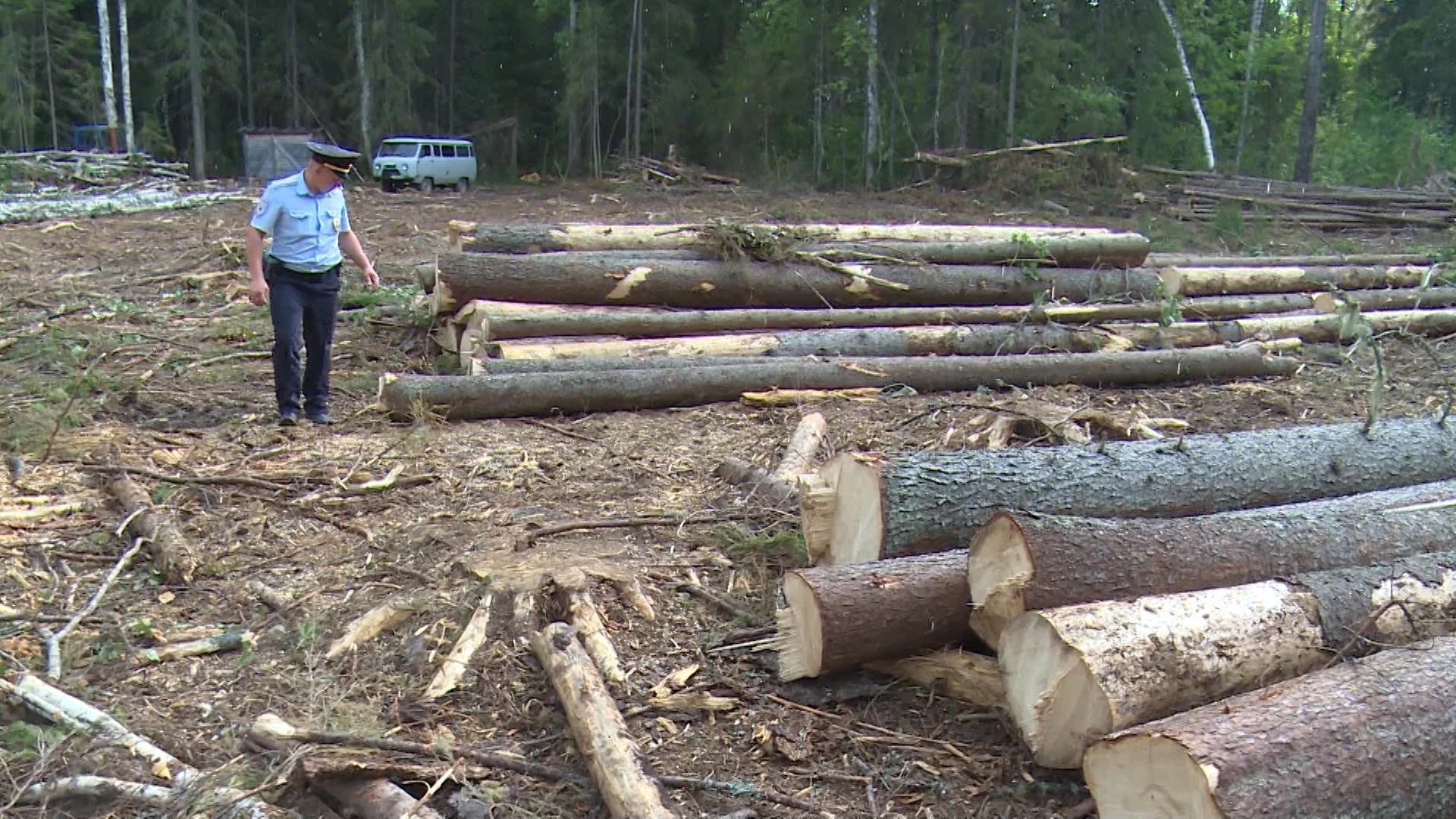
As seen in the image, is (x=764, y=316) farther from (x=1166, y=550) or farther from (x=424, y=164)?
(x=424, y=164)

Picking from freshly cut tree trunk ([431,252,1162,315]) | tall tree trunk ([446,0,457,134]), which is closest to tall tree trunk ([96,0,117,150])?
tall tree trunk ([446,0,457,134])

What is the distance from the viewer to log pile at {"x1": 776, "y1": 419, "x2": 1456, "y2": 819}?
266cm

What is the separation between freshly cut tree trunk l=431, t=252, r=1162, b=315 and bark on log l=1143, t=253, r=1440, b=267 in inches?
66.9

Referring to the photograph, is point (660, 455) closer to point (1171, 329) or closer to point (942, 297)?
point (942, 297)

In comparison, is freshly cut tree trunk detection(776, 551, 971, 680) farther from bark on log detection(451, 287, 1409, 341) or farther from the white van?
the white van

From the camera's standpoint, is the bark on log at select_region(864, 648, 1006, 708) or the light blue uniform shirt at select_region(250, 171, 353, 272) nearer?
the bark on log at select_region(864, 648, 1006, 708)

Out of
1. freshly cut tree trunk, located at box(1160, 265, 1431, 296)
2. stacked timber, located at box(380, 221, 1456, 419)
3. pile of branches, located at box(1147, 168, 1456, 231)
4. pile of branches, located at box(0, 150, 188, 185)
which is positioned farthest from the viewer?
pile of branches, located at box(0, 150, 188, 185)

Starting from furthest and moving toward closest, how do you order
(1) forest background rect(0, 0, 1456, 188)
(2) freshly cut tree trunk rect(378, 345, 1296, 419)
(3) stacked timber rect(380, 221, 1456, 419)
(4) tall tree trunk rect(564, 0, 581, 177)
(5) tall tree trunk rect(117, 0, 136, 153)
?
(4) tall tree trunk rect(564, 0, 581, 177), (5) tall tree trunk rect(117, 0, 136, 153), (1) forest background rect(0, 0, 1456, 188), (3) stacked timber rect(380, 221, 1456, 419), (2) freshly cut tree trunk rect(378, 345, 1296, 419)

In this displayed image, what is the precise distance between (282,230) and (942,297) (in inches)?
209

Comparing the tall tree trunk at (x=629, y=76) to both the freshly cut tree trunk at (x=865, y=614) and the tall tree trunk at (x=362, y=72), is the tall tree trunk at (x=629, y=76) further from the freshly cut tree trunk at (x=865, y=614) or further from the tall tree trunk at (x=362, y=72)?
the freshly cut tree trunk at (x=865, y=614)

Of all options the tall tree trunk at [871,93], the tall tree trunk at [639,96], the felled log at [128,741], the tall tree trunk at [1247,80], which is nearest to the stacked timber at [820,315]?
the felled log at [128,741]

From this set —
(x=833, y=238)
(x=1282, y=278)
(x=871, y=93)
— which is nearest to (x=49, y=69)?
(x=871, y=93)

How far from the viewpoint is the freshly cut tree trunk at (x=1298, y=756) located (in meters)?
2.50

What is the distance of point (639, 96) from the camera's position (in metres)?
28.7
